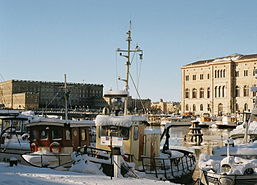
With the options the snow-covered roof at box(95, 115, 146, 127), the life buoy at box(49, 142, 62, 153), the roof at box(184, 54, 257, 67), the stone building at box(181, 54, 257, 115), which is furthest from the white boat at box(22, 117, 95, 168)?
the roof at box(184, 54, 257, 67)

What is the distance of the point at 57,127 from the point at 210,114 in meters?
81.1

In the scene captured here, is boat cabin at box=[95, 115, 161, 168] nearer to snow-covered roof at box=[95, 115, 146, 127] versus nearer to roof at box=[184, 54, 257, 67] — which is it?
snow-covered roof at box=[95, 115, 146, 127]

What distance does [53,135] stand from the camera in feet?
56.3

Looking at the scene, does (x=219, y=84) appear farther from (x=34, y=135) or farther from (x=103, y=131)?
(x=103, y=131)

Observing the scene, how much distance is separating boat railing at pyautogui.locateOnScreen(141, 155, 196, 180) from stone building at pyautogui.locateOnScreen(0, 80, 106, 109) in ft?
365

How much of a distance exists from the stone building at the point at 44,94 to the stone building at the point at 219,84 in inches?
1761

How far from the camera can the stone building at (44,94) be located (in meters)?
131

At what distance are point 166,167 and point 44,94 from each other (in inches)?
5433

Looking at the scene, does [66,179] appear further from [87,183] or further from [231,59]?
[231,59]

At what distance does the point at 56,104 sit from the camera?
473ft

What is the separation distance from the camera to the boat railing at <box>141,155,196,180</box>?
52.2 ft

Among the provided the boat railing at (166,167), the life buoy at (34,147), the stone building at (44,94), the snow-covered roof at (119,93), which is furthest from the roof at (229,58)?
the life buoy at (34,147)

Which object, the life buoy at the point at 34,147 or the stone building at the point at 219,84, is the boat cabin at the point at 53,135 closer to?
the life buoy at the point at 34,147

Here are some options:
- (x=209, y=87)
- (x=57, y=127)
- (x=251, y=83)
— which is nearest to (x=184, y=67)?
(x=209, y=87)
